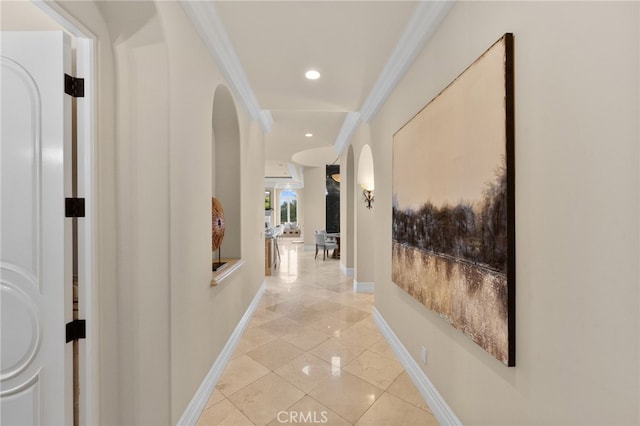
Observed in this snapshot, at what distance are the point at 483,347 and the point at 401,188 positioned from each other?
1.45m

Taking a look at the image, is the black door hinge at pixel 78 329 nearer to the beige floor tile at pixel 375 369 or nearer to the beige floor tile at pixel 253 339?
the beige floor tile at pixel 253 339

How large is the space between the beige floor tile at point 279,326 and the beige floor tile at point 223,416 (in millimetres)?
1261

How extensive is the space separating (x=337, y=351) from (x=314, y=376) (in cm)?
52

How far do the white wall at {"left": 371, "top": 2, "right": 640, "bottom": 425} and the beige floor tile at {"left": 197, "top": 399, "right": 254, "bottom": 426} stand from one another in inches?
59.7

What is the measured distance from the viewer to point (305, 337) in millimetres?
3275

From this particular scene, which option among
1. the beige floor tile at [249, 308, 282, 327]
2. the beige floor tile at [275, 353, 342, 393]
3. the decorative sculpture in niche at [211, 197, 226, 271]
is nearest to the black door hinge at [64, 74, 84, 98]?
the decorative sculpture in niche at [211, 197, 226, 271]

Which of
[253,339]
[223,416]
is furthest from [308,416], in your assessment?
[253,339]

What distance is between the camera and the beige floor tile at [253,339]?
2.99 meters

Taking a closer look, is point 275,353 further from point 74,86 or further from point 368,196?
point 368,196

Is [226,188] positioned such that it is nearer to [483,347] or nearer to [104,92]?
[104,92]

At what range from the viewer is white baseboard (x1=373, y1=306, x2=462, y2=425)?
1844 mm

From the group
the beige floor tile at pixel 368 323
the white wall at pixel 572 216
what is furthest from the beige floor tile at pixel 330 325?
the white wall at pixel 572 216

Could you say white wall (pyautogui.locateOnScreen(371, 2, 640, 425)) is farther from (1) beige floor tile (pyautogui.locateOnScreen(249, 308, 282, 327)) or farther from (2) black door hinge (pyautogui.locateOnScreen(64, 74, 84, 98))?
(1) beige floor tile (pyautogui.locateOnScreen(249, 308, 282, 327))

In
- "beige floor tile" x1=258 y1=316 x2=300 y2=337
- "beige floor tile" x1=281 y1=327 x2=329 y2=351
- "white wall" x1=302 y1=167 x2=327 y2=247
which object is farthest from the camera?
"white wall" x1=302 y1=167 x2=327 y2=247
